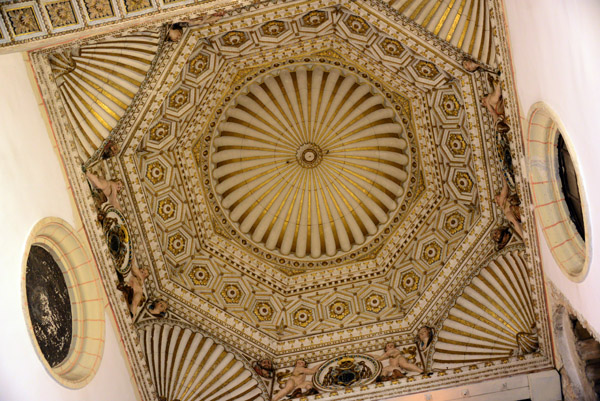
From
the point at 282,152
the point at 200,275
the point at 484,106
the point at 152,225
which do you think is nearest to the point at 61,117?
the point at 152,225

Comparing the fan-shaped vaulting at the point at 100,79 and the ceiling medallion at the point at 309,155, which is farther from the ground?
the ceiling medallion at the point at 309,155

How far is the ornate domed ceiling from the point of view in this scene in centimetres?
1088

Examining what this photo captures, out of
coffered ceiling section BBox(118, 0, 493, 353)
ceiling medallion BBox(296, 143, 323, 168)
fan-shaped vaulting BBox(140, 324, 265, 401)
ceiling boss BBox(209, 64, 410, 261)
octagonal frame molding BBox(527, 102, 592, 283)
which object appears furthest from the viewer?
ceiling medallion BBox(296, 143, 323, 168)

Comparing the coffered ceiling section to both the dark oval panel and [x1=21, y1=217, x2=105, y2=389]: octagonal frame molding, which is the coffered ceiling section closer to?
[x1=21, y1=217, x2=105, y2=389]: octagonal frame molding

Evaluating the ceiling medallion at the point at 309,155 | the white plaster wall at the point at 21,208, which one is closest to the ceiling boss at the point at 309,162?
the ceiling medallion at the point at 309,155

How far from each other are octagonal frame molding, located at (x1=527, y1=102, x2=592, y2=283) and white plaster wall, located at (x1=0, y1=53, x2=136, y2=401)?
726 cm

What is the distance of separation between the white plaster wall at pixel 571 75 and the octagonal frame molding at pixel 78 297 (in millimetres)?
7281

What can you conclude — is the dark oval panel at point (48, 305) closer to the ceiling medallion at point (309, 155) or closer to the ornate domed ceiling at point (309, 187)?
the ornate domed ceiling at point (309, 187)

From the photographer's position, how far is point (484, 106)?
36.6 ft

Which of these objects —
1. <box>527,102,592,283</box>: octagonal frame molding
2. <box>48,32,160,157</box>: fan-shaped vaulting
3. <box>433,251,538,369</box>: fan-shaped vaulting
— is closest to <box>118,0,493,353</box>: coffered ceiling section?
<box>48,32,160,157</box>: fan-shaped vaulting

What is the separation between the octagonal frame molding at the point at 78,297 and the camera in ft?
31.2

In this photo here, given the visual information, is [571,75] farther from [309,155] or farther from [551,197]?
[309,155]

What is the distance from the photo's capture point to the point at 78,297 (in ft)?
33.9

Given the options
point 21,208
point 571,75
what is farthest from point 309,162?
point 571,75
